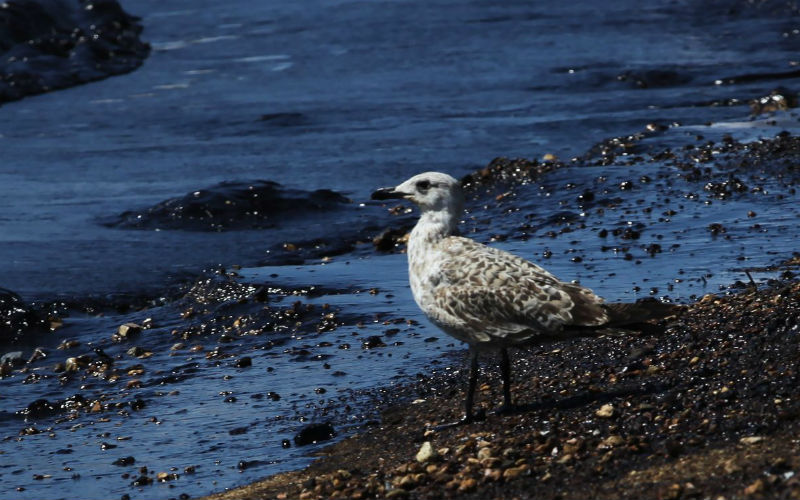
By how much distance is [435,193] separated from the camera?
286 inches

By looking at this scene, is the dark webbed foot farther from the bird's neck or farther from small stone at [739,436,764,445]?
small stone at [739,436,764,445]

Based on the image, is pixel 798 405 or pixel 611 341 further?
pixel 611 341

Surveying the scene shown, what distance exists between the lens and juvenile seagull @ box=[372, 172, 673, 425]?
6426 millimetres

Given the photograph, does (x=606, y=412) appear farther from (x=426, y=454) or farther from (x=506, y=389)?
(x=426, y=454)

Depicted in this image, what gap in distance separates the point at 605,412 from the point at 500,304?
29.3 inches

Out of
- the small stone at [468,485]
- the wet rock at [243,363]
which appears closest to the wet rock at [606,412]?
Result: the small stone at [468,485]

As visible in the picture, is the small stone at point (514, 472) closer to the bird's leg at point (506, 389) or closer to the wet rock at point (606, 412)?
the wet rock at point (606, 412)

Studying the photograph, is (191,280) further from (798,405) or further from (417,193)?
(798,405)

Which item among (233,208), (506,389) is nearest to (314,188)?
(233,208)

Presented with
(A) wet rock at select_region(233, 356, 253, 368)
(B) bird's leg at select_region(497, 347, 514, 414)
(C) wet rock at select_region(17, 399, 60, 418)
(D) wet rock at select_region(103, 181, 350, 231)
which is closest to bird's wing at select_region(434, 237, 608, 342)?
(B) bird's leg at select_region(497, 347, 514, 414)

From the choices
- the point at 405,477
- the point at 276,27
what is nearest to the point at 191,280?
the point at 405,477

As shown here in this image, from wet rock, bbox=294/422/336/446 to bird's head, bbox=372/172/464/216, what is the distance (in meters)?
1.29

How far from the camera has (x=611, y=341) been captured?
751cm

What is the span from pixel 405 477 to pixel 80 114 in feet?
44.2
